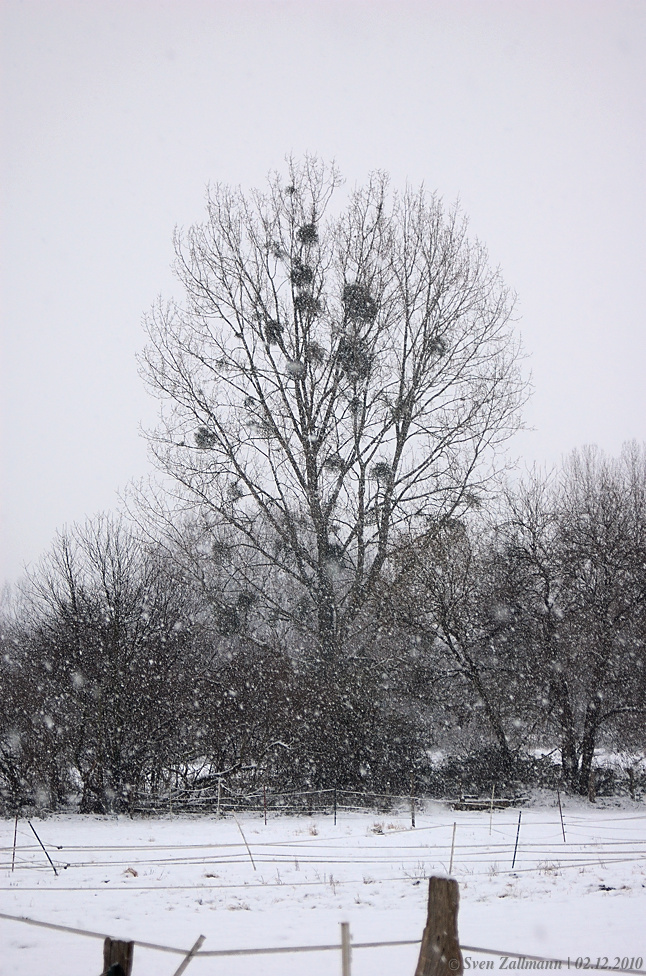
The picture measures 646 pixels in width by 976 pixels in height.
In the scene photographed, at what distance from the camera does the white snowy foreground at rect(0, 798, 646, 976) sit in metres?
6.21

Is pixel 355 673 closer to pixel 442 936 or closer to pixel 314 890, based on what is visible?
pixel 314 890

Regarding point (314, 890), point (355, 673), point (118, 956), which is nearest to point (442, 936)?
point (118, 956)

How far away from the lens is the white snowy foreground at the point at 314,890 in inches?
245

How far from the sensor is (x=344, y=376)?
19.7 meters

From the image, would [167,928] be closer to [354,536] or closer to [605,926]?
[605,926]

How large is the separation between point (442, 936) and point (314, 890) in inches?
206

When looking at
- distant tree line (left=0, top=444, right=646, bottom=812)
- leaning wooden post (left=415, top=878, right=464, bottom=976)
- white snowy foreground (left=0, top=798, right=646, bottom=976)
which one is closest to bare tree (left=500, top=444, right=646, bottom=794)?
distant tree line (left=0, top=444, right=646, bottom=812)

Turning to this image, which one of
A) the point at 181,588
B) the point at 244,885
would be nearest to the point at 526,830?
the point at 244,885

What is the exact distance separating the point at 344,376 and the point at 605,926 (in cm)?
1458

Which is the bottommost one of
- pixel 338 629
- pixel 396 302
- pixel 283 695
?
pixel 283 695

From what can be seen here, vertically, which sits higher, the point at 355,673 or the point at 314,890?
the point at 355,673

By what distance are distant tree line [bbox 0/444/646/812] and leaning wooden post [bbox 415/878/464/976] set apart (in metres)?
12.9

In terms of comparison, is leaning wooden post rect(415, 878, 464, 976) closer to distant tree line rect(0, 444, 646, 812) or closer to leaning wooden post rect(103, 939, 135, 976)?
leaning wooden post rect(103, 939, 135, 976)

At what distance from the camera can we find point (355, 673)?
18.0m
